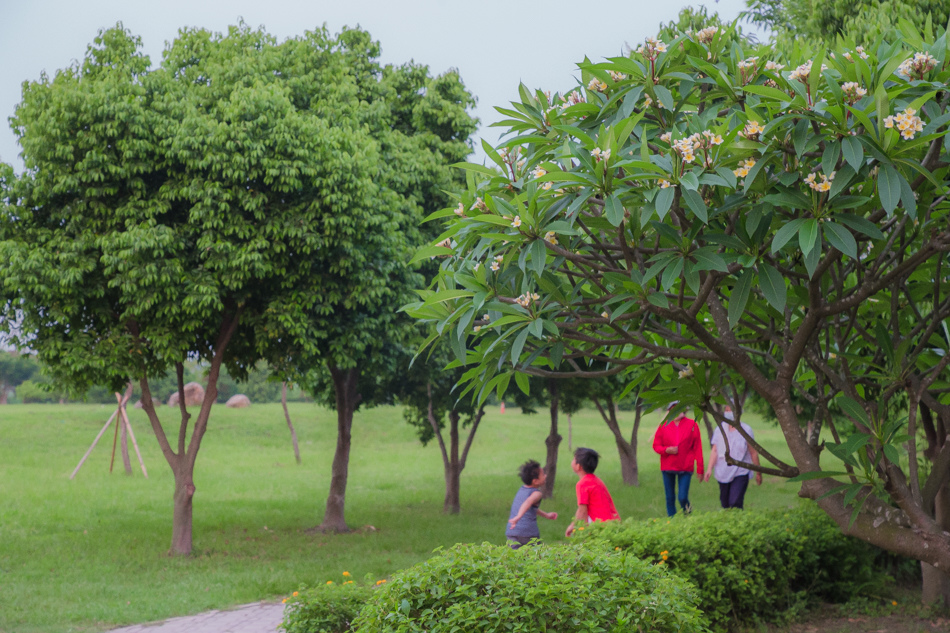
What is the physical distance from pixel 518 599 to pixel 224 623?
5.35 metres

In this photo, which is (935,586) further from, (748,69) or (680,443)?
(748,69)

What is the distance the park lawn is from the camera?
31.3 ft

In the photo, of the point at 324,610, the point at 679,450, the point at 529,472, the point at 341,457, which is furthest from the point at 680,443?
the point at 341,457

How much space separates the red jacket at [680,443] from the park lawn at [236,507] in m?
1.92

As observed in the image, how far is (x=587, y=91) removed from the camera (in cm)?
359

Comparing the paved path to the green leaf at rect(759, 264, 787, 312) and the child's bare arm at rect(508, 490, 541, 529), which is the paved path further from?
the green leaf at rect(759, 264, 787, 312)

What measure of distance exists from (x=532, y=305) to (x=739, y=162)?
40.5 inches

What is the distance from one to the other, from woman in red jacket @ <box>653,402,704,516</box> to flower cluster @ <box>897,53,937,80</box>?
692cm

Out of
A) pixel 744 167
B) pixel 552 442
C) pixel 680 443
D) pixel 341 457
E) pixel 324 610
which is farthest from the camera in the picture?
pixel 552 442

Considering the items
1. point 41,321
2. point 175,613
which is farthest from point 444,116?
point 175,613

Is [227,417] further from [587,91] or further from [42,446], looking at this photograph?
[587,91]

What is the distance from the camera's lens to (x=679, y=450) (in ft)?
32.0

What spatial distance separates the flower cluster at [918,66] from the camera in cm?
304

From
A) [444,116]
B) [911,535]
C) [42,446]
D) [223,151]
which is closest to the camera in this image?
[911,535]
